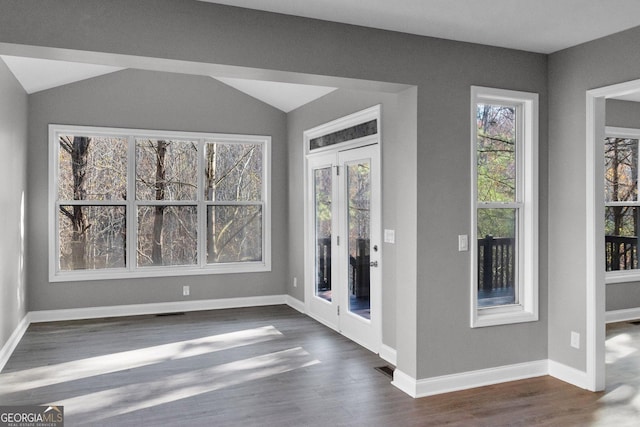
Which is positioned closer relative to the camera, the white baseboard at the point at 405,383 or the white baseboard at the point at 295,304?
the white baseboard at the point at 405,383

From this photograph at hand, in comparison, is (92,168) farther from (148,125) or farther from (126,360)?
(126,360)

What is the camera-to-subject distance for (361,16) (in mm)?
3283

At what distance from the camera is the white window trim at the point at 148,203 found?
608 cm

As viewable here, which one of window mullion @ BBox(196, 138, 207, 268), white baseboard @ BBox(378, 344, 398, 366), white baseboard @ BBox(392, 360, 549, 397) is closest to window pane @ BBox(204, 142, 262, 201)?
window mullion @ BBox(196, 138, 207, 268)

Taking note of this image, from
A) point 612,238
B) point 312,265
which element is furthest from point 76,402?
point 612,238

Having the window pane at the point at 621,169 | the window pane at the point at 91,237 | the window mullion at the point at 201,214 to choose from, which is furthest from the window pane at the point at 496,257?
the window pane at the point at 91,237

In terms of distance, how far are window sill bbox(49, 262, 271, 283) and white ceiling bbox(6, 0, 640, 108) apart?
170 inches

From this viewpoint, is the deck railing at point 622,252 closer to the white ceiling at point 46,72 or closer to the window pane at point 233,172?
the window pane at point 233,172

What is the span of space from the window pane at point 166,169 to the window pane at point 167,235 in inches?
7.4

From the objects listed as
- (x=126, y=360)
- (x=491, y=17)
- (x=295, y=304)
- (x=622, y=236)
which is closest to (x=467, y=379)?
(x=491, y=17)

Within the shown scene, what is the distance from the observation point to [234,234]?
702 centimetres

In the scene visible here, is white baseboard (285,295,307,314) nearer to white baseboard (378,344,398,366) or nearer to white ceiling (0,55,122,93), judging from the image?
white baseboard (378,344,398,366)

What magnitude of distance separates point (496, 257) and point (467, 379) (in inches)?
39.8

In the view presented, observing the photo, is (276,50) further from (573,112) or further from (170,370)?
(170,370)
